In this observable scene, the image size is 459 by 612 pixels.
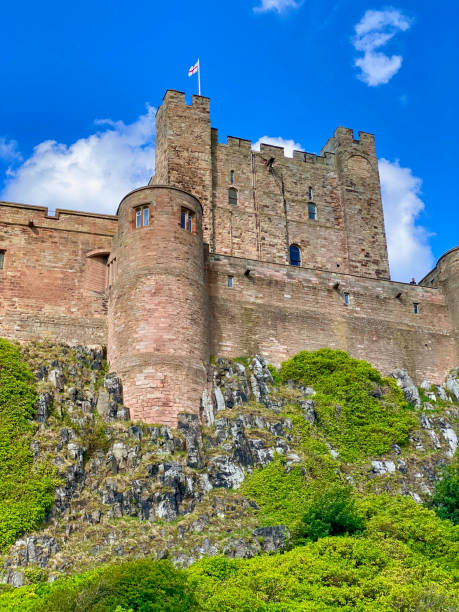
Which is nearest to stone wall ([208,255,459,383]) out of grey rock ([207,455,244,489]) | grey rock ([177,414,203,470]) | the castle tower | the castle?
the castle

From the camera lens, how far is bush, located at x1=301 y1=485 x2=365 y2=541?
1125 inches

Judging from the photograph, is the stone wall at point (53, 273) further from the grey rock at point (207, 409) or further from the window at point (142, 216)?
the grey rock at point (207, 409)

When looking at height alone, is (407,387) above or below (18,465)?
above

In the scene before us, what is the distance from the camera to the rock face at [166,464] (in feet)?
91.6

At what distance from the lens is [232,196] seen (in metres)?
47.8

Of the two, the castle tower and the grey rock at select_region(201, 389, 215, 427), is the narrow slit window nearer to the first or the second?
the castle tower

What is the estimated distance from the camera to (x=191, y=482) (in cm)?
3075

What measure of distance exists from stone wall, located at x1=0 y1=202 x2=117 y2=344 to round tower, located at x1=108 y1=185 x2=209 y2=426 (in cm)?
84

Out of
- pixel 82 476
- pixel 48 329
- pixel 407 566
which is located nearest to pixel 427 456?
pixel 407 566

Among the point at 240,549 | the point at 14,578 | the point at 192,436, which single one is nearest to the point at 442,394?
the point at 192,436

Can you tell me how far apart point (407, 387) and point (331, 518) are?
44.4 ft

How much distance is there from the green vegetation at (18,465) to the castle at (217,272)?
3760 millimetres

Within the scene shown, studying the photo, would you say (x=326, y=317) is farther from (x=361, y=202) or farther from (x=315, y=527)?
(x=315, y=527)

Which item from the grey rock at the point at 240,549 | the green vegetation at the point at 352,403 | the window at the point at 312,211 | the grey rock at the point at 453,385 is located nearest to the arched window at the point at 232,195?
the window at the point at 312,211
